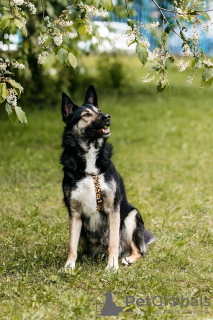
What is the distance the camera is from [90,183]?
4211 millimetres

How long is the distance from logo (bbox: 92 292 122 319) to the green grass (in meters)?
0.05

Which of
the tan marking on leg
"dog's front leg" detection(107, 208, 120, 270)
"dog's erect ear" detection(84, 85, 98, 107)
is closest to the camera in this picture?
"dog's front leg" detection(107, 208, 120, 270)

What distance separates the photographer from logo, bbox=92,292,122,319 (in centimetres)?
342

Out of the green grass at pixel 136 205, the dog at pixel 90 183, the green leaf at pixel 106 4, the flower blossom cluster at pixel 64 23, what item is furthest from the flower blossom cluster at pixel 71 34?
the green grass at pixel 136 205

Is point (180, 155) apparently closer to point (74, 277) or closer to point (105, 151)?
point (105, 151)

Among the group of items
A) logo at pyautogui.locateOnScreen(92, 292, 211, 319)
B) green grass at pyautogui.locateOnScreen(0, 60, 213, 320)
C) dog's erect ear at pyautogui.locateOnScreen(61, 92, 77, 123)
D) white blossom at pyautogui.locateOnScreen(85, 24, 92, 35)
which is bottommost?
green grass at pyautogui.locateOnScreen(0, 60, 213, 320)

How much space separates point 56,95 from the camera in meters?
13.0

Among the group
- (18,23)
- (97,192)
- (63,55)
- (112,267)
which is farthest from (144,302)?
(18,23)

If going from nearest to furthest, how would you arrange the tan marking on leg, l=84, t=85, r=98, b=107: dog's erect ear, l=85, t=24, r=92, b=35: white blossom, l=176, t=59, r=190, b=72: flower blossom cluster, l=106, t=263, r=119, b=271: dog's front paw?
l=176, t=59, r=190, b=72: flower blossom cluster
l=85, t=24, r=92, b=35: white blossom
l=106, t=263, r=119, b=271: dog's front paw
the tan marking on leg
l=84, t=85, r=98, b=107: dog's erect ear

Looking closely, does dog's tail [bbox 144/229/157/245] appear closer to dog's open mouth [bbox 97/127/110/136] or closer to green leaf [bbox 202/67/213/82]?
dog's open mouth [bbox 97/127/110/136]

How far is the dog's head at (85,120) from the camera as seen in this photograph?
13.7 ft

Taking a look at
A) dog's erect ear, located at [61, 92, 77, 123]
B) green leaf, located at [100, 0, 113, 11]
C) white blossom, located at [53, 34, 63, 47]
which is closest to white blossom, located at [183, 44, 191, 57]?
green leaf, located at [100, 0, 113, 11]

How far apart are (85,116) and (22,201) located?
2.50 meters

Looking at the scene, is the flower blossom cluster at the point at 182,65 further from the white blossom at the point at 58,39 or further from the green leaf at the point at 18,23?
the green leaf at the point at 18,23
